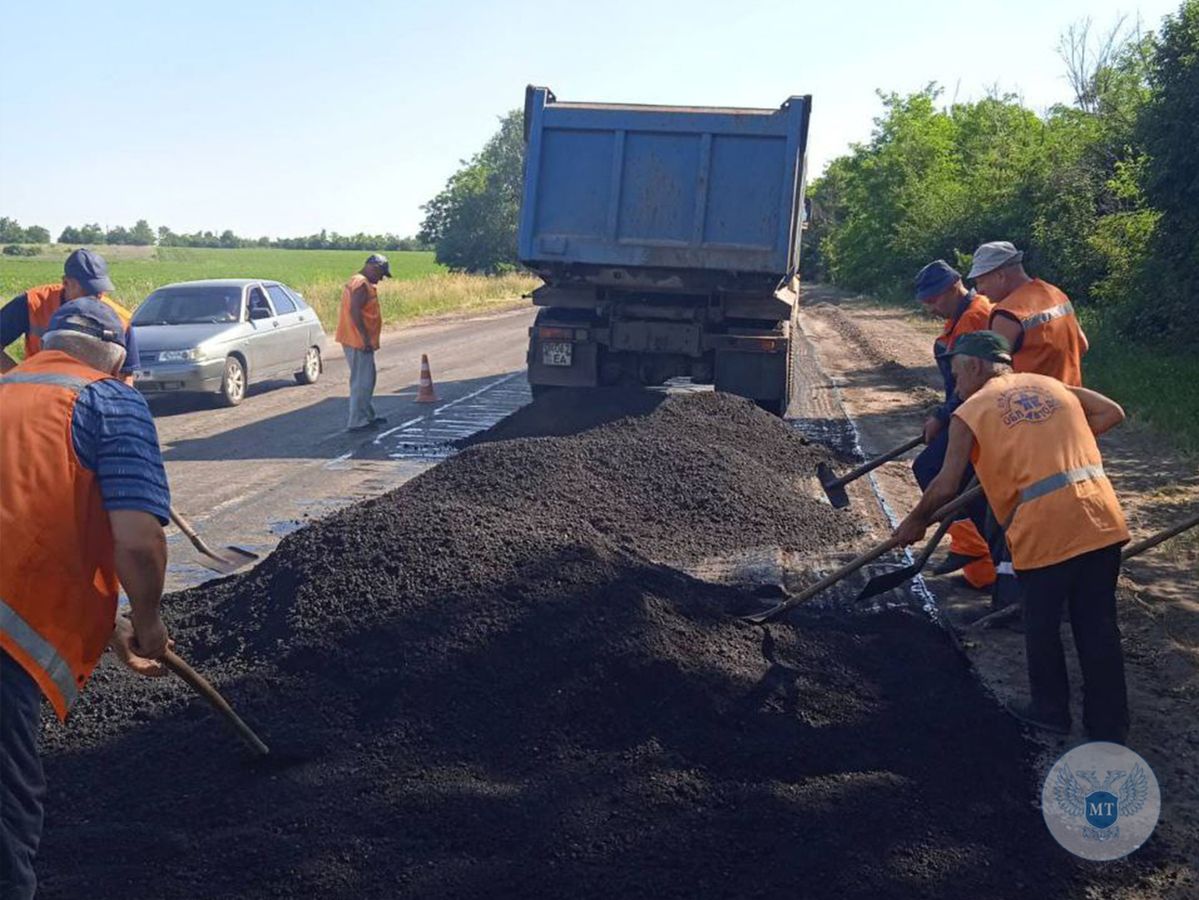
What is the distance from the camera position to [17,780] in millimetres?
2750

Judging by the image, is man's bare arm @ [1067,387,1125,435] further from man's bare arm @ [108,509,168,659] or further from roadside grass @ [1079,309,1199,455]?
roadside grass @ [1079,309,1199,455]

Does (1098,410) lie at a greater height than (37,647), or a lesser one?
greater

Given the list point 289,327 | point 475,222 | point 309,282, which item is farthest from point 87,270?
point 475,222

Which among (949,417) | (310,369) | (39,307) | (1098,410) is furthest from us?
(310,369)

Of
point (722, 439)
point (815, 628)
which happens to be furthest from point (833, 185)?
point (815, 628)

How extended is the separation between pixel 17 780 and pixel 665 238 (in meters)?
9.15

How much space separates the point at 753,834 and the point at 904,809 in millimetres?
581

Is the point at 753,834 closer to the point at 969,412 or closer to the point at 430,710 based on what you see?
the point at 430,710

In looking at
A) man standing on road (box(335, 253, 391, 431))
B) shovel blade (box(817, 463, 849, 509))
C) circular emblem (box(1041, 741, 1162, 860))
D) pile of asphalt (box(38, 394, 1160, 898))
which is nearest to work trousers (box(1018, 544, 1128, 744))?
circular emblem (box(1041, 741, 1162, 860))

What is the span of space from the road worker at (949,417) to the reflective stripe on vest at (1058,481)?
1774 mm

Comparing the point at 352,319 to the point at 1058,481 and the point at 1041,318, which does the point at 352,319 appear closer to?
the point at 1041,318

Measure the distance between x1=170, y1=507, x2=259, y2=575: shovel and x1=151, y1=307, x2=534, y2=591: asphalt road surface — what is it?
0.37ft

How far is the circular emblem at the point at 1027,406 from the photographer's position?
4625 mm

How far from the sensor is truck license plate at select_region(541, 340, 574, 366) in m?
12.0
